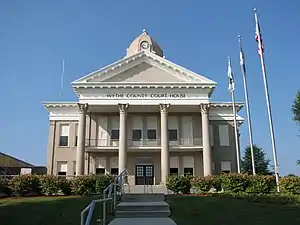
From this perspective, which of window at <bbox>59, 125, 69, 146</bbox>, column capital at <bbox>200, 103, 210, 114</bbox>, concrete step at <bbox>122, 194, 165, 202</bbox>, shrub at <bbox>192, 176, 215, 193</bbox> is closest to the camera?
concrete step at <bbox>122, 194, 165, 202</bbox>

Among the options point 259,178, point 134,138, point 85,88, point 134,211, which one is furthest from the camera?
point 134,138

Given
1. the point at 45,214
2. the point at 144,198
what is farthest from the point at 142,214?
the point at 144,198

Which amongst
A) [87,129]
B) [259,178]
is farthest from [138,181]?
[259,178]

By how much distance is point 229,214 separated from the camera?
43.4ft

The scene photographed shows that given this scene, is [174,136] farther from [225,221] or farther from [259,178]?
[225,221]

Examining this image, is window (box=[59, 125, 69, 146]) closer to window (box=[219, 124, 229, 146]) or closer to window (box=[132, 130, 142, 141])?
window (box=[132, 130, 142, 141])

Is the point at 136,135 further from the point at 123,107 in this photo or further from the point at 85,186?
the point at 85,186

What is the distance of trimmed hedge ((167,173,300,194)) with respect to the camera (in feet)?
71.6

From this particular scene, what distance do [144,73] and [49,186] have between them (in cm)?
1550

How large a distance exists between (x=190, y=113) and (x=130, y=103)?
22.7ft

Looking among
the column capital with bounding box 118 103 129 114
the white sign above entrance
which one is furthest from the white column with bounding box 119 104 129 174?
the white sign above entrance

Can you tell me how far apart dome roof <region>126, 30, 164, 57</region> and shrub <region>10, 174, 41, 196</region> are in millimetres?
23322

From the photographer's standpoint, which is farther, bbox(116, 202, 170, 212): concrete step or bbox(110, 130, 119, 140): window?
bbox(110, 130, 119, 140): window

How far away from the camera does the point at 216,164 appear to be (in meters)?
35.8
